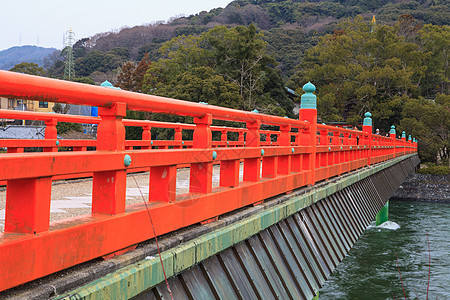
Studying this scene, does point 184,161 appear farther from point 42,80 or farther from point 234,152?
point 42,80

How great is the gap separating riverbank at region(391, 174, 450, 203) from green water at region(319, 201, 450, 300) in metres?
9.95

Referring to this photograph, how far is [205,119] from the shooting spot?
13.1 feet

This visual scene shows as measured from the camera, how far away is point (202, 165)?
4043 millimetres

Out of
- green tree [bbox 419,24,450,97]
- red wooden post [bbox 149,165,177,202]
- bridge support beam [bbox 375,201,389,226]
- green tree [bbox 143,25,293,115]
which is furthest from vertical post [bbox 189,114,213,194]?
green tree [bbox 419,24,450,97]

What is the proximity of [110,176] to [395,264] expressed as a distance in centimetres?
1888

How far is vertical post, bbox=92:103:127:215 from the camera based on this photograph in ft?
9.12

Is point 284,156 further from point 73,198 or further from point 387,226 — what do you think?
point 387,226

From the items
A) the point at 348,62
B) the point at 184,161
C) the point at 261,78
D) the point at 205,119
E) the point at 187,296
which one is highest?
the point at 348,62

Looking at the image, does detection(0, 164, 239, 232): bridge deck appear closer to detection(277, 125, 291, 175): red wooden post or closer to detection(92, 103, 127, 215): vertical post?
detection(92, 103, 127, 215): vertical post

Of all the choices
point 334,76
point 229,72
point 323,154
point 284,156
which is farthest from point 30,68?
point 284,156

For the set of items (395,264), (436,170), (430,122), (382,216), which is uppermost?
(430,122)

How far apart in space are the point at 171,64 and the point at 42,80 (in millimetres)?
48856

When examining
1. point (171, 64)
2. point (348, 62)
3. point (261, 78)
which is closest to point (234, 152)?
point (261, 78)

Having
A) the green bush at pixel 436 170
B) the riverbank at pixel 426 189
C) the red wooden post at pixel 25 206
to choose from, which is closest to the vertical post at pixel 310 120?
the red wooden post at pixel 25 206
